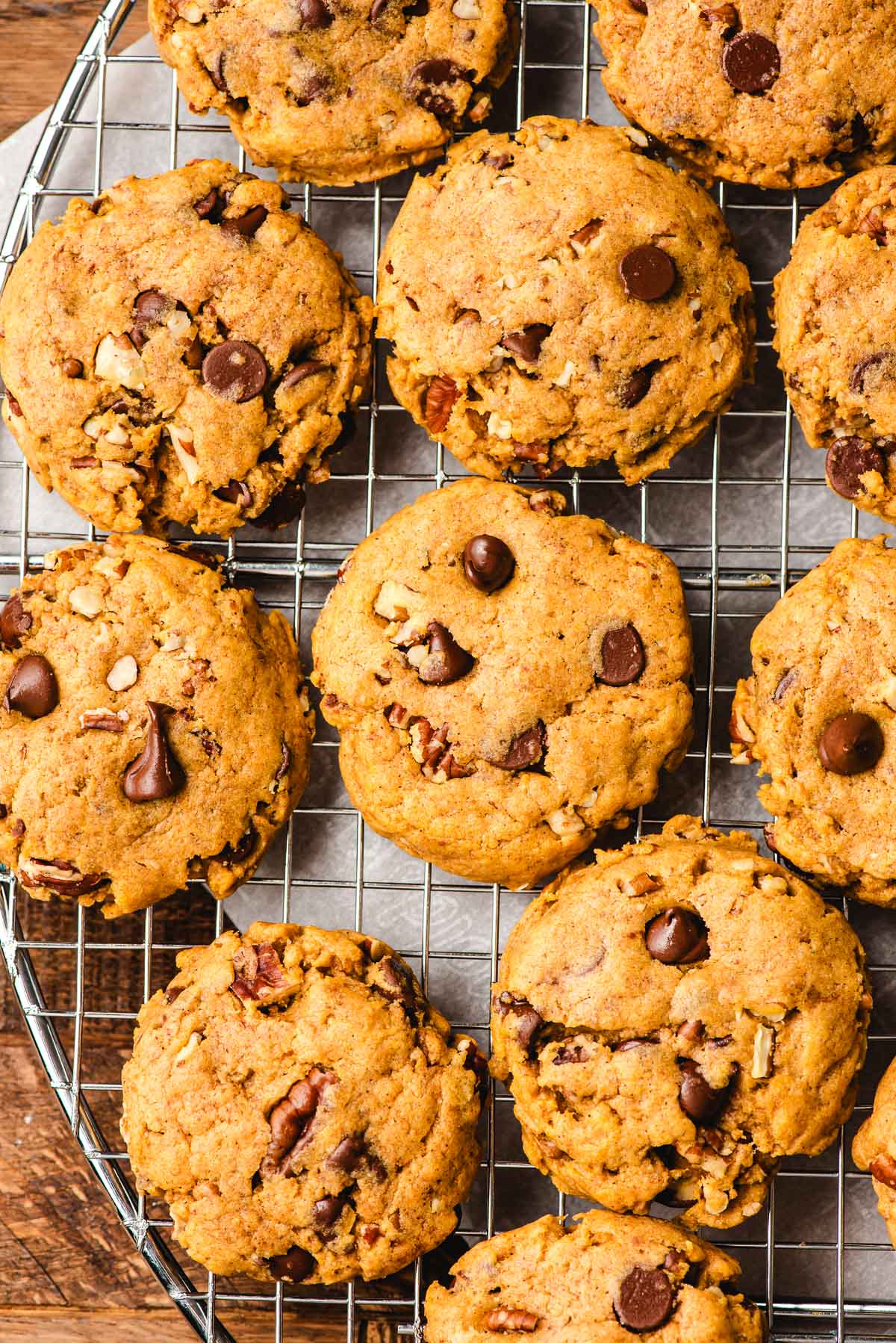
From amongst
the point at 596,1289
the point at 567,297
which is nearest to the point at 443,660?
the point at 567,297

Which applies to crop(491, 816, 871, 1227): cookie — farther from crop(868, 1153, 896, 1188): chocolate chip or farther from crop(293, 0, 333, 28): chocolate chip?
crop(293, 0, 333, 28): chocolate chip

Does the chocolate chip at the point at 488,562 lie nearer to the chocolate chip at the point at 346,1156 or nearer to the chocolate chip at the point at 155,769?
the chocolate chip at the point at 155,769

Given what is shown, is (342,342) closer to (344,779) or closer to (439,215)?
(439,215)

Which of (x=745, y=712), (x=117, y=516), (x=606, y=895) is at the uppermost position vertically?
(x=117, y=516)

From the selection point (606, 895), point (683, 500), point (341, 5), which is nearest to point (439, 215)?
point (341, 5)

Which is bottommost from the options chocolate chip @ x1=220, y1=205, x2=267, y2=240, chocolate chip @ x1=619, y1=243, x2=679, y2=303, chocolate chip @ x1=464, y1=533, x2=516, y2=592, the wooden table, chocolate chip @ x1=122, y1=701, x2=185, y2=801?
the wooden table

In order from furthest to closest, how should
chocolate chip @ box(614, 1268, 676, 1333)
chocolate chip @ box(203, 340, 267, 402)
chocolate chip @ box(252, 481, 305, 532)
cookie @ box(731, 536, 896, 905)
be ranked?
chocolate chip @ box(252, 481, 305, 532)
chocolate chip @ box(203, 340, 267, 402)
cookie @ box(731, 536, 896, 905)
chocolate chip @ box(614, 1268, 676, 1333)

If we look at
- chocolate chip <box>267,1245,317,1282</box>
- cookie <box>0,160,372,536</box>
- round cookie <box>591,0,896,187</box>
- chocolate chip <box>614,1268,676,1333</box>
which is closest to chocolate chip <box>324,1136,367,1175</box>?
chocolate chip <box>267,1245,317,1282</box>
